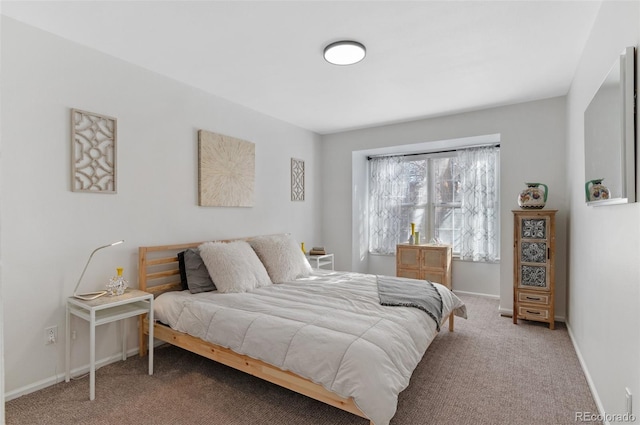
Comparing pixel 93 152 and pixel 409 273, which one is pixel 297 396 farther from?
pixel 409 273

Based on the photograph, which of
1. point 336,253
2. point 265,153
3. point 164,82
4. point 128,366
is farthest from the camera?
point 336,253

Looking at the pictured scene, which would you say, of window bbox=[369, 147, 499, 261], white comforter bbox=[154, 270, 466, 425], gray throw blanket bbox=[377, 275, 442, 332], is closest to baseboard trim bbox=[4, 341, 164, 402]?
white comforter bbox=[154, 270, 466, 425]

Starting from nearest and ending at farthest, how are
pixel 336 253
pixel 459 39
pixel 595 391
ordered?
1. pixel 595 391
2. pixel 459 39
3. pixel 336 253

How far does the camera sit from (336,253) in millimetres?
5578

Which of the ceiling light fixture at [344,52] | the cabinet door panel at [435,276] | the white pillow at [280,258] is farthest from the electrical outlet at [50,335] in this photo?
the cabinet door panel at [435,276]

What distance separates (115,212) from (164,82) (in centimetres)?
133

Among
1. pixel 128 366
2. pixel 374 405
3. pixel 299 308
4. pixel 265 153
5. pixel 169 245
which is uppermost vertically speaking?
pixel 265 153

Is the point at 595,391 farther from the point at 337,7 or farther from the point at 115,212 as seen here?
the point at 115,212

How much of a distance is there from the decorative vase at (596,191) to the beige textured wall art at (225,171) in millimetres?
3291

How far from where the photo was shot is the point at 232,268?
314 centimetres

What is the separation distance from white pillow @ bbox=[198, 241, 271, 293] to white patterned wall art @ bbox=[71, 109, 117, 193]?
1.00 m

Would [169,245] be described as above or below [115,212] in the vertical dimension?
below

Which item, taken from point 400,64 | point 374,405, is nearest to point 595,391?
point 374,405

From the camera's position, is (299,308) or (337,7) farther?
(299,308)
